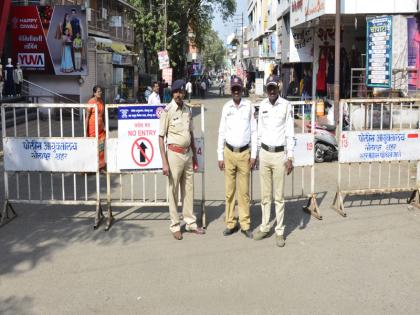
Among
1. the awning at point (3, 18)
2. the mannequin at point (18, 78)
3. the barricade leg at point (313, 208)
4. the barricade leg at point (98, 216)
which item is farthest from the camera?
the mannequin at point (18, 78)

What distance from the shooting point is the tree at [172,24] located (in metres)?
46.6

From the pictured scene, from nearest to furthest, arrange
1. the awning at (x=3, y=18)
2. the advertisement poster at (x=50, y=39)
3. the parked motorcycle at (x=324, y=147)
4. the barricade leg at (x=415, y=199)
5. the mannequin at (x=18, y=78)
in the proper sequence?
the barricade leg at (x=415, y=199)
the parked motorcycle at (x=324, y=147)
the awning at (x=3, y=18)
the mannequin at (x=18, y=78)
the advertisement poster at (x=50, y=39)

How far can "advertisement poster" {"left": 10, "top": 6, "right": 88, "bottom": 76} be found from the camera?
23.8m

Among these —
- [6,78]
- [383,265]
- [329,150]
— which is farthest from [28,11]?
[383,265]

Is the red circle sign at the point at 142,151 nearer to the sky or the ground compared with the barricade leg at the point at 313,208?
nearer to the sky

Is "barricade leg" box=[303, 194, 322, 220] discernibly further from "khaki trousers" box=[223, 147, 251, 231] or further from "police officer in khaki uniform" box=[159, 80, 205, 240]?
"police officer in khaki uniform" box=[159, 80, 205, 240]

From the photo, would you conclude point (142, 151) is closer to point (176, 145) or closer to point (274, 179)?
point (176, 145)

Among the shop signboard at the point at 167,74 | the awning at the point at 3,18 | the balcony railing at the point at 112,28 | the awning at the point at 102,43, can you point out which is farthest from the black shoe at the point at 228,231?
the shop signboard at the point at 167,74

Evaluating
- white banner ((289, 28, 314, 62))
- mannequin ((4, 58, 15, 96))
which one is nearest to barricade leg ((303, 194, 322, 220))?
white banner ((289, 28, 314, 62))

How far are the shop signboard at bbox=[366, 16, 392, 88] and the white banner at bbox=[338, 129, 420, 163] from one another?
30.5ft

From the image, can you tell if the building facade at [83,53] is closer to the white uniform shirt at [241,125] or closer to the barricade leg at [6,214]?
the barricade leg at [6,214]

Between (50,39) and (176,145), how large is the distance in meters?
19.3

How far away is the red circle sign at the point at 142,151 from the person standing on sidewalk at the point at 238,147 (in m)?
1.08

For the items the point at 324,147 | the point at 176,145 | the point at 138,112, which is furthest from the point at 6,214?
the point at 324,147
